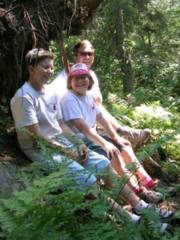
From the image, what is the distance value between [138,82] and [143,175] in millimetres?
10327

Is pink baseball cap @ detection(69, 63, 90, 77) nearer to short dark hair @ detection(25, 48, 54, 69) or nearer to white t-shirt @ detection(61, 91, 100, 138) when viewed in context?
white t-shirt @ detection(61, 91, 100, 138)

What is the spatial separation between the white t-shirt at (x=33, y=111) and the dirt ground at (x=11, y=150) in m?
0.14

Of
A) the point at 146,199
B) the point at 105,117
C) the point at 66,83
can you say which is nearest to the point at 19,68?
the point at 66,83

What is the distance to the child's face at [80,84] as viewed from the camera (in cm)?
427

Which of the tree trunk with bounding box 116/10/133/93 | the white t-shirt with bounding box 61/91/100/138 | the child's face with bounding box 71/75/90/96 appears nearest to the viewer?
the white t-shirt with bounding box 61/91/100/138

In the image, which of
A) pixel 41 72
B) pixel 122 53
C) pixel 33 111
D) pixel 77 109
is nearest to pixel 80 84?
pixel 77 109

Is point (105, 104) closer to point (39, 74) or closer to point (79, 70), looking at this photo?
point (79, 70)

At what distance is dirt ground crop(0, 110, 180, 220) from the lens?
393 cm

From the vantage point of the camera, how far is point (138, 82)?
14312mm

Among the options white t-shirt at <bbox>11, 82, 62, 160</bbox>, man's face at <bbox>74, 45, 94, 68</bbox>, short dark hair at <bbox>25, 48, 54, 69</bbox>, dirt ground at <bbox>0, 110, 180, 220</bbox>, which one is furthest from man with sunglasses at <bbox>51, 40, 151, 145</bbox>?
dirt ground at <bbox>0, 110, 180, 220</bbox>

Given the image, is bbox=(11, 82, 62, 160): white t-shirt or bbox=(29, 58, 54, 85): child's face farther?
bbox=(29, 58, 54, 85): child's face

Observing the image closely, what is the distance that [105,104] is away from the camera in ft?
24.5

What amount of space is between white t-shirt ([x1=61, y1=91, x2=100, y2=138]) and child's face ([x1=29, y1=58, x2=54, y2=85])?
0.43 metres

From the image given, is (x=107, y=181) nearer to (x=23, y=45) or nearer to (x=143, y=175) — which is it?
(x=143, y=175)
